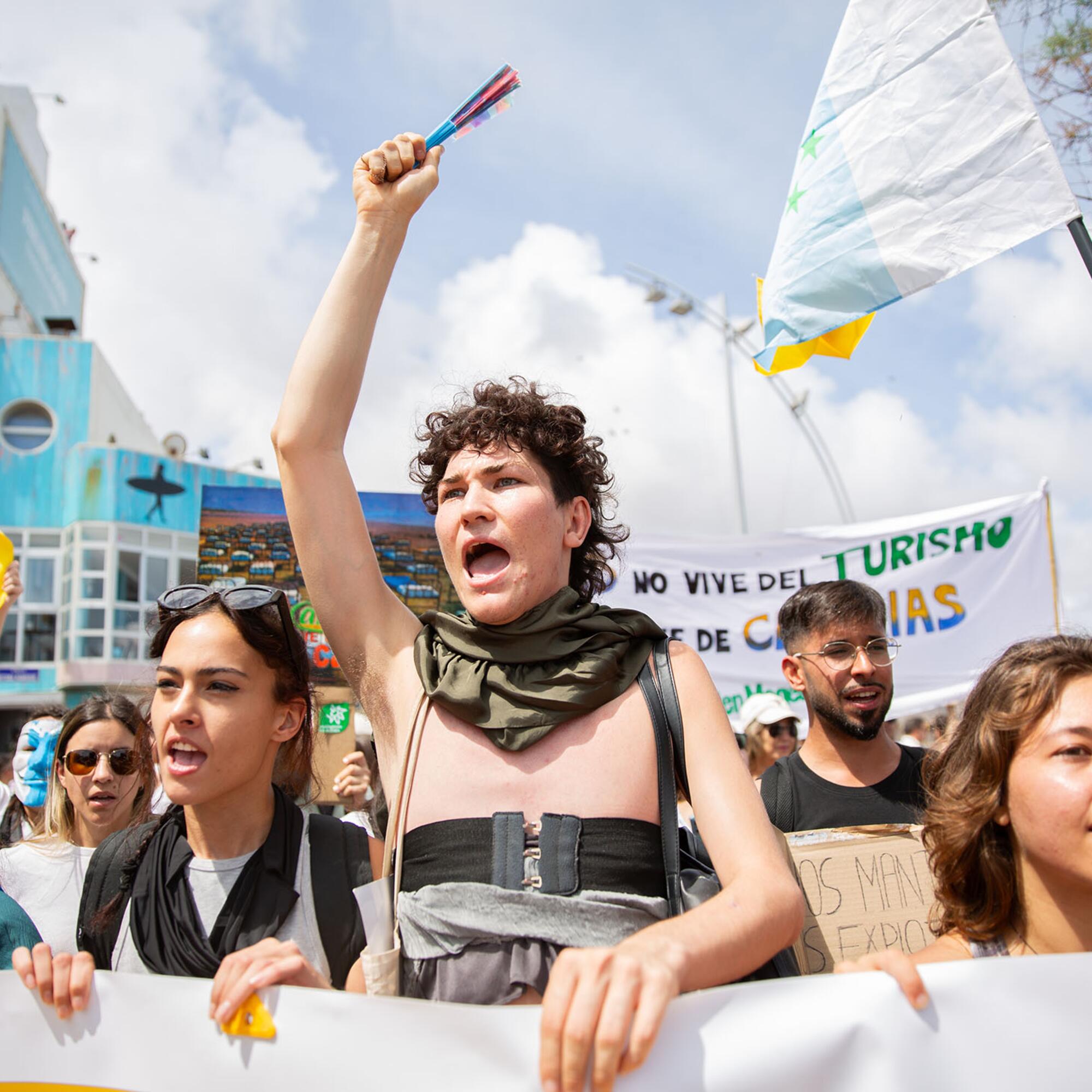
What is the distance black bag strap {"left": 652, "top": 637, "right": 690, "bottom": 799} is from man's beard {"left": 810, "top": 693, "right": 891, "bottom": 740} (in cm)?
142

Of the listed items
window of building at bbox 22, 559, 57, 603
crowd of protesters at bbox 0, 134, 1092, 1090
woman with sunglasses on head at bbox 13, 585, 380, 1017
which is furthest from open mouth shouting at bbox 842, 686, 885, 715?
window of building at bbox 22, 559, 57, 603

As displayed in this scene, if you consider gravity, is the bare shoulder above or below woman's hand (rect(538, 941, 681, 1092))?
below

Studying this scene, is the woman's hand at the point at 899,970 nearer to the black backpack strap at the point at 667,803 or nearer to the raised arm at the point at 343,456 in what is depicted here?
the black backpack strap at the point at 667,803

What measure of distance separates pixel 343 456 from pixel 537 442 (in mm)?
383

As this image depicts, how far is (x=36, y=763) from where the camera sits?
3727 mm

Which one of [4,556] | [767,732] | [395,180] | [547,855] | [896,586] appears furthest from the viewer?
[896,586]

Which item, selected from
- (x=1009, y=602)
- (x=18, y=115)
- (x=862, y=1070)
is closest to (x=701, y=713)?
(x=862, y=1070)

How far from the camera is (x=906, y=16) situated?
11.2 ft

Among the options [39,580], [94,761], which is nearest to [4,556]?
[94,761]

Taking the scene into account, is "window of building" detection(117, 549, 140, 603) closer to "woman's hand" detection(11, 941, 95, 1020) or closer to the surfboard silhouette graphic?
the surfboard silhouette graphic

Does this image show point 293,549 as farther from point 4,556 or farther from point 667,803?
point 667,803

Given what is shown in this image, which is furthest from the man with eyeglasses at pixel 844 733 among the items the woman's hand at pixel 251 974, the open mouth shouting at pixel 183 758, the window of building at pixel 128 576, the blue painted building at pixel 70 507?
the window of building at pixel 128 576

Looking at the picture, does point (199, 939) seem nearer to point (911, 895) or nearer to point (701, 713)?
point (701, 713)

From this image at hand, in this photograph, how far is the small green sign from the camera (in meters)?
4.96
